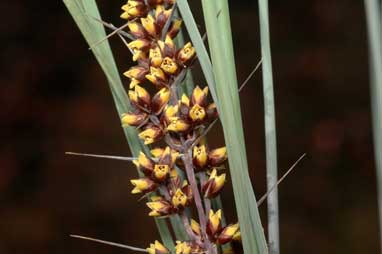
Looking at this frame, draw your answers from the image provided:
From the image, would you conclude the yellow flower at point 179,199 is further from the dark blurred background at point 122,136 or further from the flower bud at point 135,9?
the dark blurred background at point 122,136

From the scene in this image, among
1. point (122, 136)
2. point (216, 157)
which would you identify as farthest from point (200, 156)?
point (122, 136)

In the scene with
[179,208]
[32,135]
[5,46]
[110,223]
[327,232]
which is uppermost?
[179,208]

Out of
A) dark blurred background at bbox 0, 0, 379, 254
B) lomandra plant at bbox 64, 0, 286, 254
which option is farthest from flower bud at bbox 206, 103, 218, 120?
dark blurred background at bbox 0, 0, 379, 254

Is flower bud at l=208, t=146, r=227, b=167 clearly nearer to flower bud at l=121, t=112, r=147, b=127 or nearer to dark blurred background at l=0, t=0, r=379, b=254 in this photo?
flower bud at l=121, t=112, r=147, b=127

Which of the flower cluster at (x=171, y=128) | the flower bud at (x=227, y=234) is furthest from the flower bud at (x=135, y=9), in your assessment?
the flower bud at (x=227, y=234)

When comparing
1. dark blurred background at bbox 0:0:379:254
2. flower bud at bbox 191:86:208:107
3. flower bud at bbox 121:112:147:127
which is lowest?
dark blurred background at bbox 0:0:379:254

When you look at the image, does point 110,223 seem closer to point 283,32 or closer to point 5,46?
point 5,46

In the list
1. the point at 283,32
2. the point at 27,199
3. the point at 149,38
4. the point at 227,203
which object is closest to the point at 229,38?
the point at 149,38
